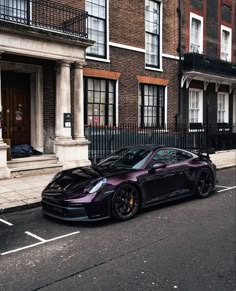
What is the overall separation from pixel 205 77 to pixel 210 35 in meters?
2.97

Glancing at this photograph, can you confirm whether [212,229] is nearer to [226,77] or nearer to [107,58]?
[107,58]

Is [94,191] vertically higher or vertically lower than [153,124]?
lower

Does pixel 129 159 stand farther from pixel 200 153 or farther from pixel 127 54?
pixel 127 54

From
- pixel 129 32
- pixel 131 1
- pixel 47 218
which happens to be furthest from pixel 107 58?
pixel 47 218

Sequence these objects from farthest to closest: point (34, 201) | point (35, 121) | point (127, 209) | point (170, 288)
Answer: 1. point (35, 121)
2. point (34, 201)
3. point (127, 209)
4. point (170, 288)

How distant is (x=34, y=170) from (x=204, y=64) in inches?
459

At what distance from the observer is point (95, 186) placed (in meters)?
6.30

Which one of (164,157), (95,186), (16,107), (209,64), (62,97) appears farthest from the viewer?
(209,64)

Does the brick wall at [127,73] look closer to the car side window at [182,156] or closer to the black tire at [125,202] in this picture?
A: the car side window at [182,156]

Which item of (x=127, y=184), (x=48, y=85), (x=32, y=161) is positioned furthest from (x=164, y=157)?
(x=48, y=85)

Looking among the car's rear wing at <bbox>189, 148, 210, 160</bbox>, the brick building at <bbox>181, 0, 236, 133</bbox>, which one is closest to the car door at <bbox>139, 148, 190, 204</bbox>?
the car's rear wing at <bbox>189, 148, 210, 160</bbox>

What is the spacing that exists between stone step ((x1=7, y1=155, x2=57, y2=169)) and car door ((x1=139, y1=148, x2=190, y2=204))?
506cm

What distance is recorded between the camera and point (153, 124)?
17234 millimetres

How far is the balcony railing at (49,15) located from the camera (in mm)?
11438
